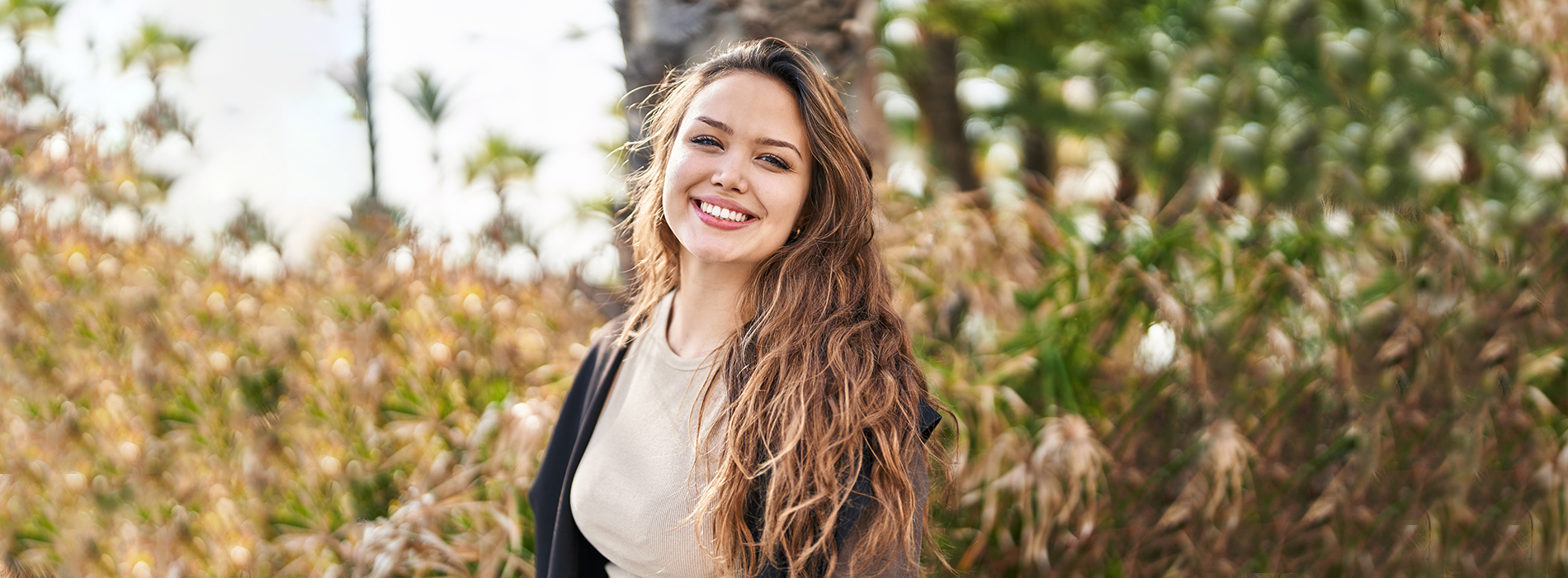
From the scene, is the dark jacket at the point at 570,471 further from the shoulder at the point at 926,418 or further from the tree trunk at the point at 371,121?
the tree trunk at the point at 371,121

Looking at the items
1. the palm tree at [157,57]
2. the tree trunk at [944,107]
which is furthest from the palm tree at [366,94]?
the tree trunk at [944,107]

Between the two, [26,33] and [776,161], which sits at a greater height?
[776,161]

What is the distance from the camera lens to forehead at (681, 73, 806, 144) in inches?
56.1

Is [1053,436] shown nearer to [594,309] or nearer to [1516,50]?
[594,309]

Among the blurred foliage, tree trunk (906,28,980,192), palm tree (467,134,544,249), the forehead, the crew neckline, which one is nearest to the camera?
the forehead

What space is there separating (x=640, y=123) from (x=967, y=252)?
1321 millimetres

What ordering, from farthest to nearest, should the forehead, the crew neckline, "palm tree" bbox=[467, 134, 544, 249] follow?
1. "palm tree" bbox=[467, 134, 544, 249]
2. the crew neckline
3. the forehead

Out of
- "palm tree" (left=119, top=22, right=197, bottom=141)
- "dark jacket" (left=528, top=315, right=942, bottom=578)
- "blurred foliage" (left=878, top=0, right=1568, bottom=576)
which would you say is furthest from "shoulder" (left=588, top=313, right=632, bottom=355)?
"palm tree" (left=119, top=22, right=197, bottom=141)

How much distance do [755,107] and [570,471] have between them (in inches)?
30.9

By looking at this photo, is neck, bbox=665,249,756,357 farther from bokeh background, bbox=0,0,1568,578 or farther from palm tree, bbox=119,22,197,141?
palm tree, bbox=119,22,197,141

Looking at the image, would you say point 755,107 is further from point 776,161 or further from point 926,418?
point 926,418

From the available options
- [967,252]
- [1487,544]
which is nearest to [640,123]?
[967,252]

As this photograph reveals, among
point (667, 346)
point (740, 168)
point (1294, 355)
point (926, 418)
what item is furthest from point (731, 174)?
point (1294, 355)

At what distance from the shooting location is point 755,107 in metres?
1.43
